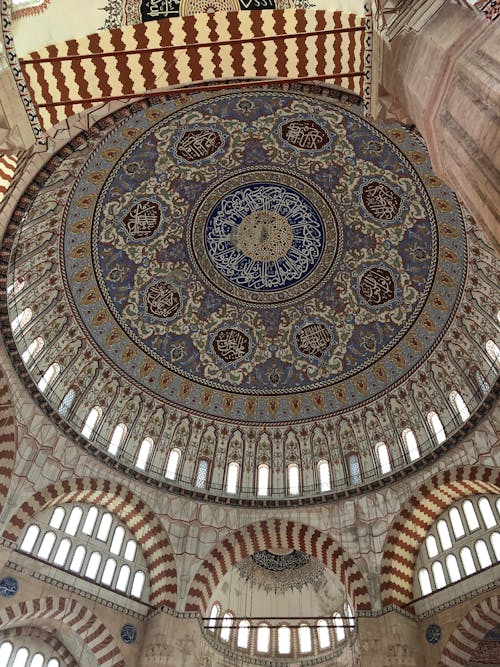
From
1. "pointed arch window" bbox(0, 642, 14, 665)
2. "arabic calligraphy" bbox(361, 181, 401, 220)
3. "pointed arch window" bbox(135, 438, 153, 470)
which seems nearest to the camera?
"pointed arch window" bbox(0, 642, 14, 665)

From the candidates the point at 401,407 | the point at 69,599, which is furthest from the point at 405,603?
the point at 69,599

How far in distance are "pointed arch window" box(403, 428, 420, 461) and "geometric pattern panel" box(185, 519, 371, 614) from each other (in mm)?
3368

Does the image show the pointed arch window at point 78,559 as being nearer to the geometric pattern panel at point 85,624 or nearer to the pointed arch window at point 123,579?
the geometric pattern panel at point 85,624

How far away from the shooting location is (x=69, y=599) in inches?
514

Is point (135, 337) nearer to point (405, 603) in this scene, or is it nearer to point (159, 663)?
point (159, 663)

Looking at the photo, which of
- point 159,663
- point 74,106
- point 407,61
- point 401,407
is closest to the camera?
point 407,61

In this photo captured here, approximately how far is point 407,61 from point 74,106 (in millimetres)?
4781

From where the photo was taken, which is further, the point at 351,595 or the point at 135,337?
the point at 135,337

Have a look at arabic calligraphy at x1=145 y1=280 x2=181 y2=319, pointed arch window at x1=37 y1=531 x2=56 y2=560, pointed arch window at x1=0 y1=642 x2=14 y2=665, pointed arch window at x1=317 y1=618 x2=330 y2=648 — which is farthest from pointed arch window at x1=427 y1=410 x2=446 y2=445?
pointed arch window at x1=0 y1=642 x2=14 y2=665

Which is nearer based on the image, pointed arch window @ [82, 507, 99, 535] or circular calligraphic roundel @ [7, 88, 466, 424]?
circular calligraphic roundel @ [7, 88, 466, 424]

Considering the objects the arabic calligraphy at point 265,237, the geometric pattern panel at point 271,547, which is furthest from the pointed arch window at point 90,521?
the arabic calligraphy at point 265,237

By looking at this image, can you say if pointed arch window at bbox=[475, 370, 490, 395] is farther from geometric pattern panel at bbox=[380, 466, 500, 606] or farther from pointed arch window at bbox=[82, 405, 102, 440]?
pointed arch window at bbox=[82, 405, 102, 440]

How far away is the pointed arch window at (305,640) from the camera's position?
56.8ft

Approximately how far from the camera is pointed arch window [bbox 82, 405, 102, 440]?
1530cm
